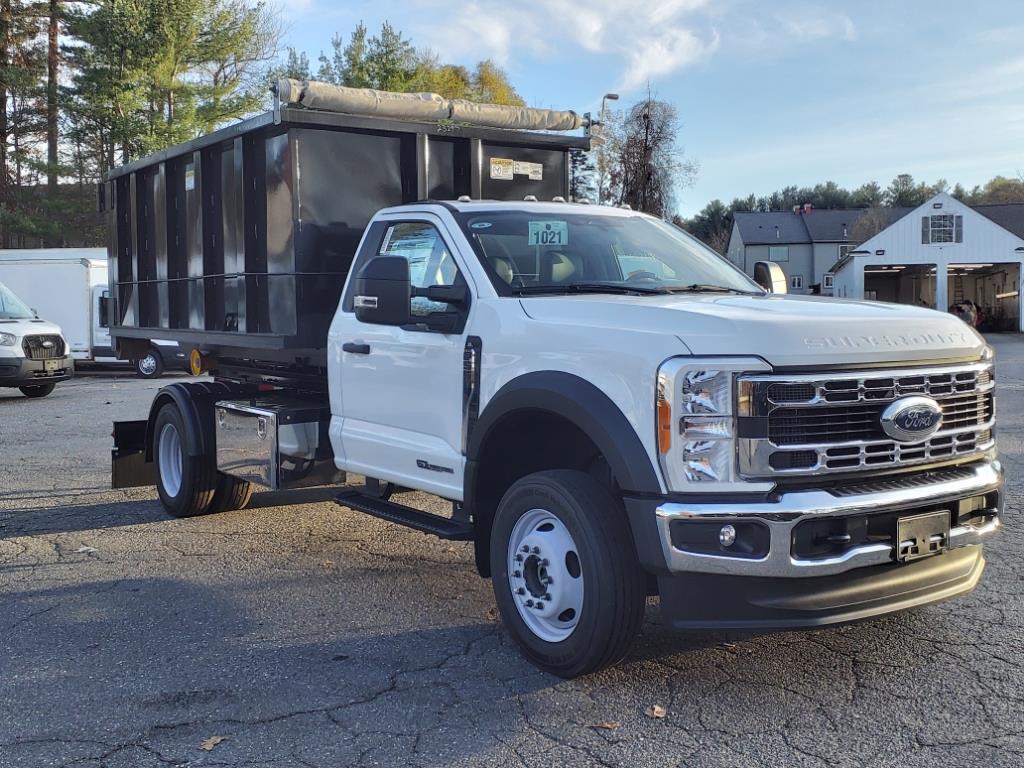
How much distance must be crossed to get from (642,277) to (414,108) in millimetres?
2513

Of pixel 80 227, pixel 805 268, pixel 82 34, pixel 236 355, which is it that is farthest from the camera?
pixel 805 268

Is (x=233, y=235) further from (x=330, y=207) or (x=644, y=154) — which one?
(x=644, y=154)

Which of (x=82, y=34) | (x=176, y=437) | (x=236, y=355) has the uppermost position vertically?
(x=82, y=34)

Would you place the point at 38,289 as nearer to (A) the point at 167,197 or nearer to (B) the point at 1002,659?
(A) the point at 167,197

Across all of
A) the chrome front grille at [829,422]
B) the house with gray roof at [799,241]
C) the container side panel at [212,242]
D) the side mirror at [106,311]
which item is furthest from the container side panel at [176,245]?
the house with gray roof at [799,241]

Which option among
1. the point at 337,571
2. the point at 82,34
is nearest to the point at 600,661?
the point at 337,571

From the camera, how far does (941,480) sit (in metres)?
4.21

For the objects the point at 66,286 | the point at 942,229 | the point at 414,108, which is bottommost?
the point at 66,286

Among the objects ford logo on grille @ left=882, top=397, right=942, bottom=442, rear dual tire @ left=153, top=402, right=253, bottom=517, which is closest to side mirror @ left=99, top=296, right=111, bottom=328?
rear dual tire @ left=153, top=402, right=253, bottom=517

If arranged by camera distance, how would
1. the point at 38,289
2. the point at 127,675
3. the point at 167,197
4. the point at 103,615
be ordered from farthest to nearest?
the point at 38,289 < the point at 167,197 < the point at 103,615 < the point at 127,675

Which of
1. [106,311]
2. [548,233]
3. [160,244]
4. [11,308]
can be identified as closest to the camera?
[548,233]

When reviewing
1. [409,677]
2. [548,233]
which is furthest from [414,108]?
[409,677]

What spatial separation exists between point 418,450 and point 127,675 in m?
1.77

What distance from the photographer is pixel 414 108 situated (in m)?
7.10
